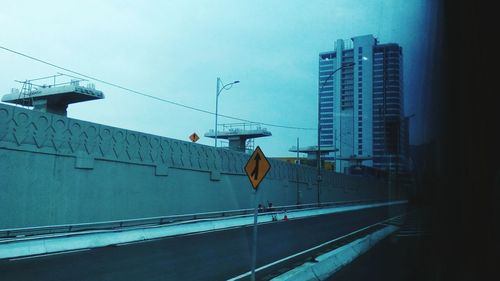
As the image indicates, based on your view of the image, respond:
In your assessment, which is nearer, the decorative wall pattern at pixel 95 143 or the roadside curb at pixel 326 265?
the roadside curb at pixel 326 265

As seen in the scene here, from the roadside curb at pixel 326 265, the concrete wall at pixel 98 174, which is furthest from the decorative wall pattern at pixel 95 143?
the roadside curb at pixel 326 265

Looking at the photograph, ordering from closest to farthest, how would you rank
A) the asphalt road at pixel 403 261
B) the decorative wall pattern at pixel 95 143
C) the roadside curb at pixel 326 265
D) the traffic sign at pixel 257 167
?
the asphalt road at pixel 403 261, the roadside curb at pixel 326 265, the traffic sign at pixel 257 167, the decorative wall pattern at pixel 95 143

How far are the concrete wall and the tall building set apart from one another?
2.15m

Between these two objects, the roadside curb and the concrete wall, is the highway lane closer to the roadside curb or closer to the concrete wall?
the roadside curb

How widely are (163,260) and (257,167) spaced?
499 centimetres

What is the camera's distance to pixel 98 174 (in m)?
23.3

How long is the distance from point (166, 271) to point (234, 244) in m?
6.24

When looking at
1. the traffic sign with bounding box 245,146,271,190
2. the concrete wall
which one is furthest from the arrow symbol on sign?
the concrete wall

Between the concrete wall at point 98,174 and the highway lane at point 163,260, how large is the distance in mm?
3757

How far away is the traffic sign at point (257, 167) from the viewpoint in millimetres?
9625

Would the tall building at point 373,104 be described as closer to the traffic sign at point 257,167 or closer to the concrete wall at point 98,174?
the traffic sign at point 257,167

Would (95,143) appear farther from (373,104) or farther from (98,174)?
(373,104)

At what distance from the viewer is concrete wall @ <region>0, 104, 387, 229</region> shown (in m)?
19.1

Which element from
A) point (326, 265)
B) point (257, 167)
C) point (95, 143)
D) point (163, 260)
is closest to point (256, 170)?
point (257, 167)
